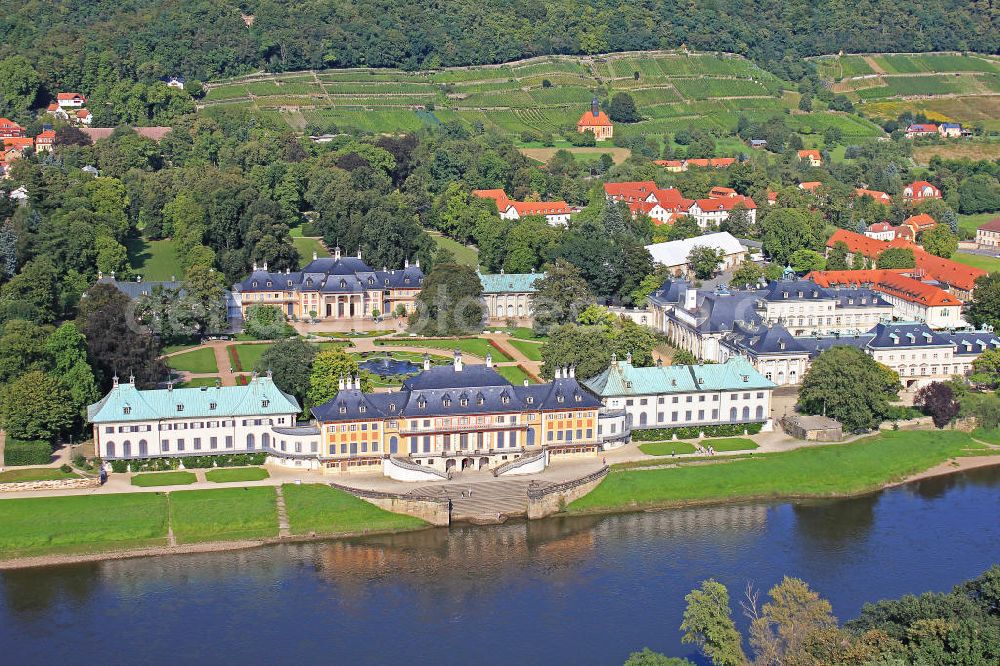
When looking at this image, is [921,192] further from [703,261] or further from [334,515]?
[334,515]

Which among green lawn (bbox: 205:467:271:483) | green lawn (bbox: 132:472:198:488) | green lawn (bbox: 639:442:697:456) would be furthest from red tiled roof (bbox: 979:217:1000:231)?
green lawn (bbox: 132:472:198:488)

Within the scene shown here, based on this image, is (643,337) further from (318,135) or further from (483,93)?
(483,93)

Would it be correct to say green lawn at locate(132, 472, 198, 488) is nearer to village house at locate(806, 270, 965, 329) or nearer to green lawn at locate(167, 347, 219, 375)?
green lawn at locate(167, 347, 219, 375)

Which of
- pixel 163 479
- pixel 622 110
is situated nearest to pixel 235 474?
pixel 163 479

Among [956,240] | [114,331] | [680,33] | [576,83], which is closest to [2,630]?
[114,331]

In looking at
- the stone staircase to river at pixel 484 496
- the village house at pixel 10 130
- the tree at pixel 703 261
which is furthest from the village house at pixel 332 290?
the village house at pixel 10 130

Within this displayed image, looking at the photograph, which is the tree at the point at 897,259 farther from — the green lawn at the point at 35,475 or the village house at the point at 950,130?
the green lawn at the point at 35,475

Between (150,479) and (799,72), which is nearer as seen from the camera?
(150,479)
